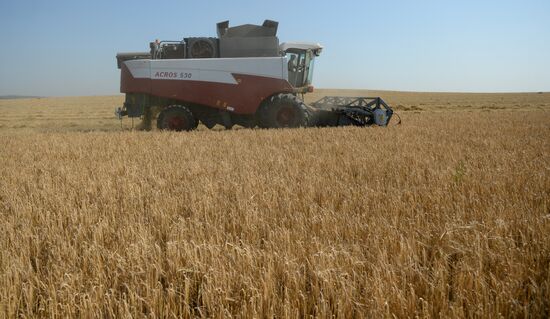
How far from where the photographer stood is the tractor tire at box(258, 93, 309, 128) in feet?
35.5

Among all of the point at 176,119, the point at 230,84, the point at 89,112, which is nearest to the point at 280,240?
the point at 230,84

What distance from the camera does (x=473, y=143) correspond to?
23.2 ft

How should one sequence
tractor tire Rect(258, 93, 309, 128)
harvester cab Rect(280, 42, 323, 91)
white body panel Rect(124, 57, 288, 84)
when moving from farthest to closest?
harvester cab Rect(280, 42, 323, 91) < tractor tire Rect(258, 93, 309, 128) < white body panel Rect(124, 57, 288, 84)

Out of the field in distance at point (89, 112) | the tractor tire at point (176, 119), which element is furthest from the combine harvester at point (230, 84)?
the field in distance at point (89, 112)

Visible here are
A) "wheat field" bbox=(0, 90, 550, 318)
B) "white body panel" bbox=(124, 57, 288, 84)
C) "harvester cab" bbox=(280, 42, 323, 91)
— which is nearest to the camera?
"wheat field" bbox=(0, 90, 550, 318)

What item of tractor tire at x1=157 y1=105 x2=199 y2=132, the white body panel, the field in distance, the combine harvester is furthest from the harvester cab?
the field in distance

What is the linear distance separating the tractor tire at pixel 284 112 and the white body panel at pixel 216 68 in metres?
0.60

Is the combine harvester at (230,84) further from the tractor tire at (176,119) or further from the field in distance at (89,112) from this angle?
the field in distance at (89,112)

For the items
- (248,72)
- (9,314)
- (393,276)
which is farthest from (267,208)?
(248,72)

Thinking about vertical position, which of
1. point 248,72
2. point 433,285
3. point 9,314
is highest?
point 248,72

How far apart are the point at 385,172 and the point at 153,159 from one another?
3.39 meters

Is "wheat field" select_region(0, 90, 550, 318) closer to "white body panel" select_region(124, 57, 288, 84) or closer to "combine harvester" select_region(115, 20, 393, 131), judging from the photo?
"combine harvester" select_region(115, 20, 393, 131)

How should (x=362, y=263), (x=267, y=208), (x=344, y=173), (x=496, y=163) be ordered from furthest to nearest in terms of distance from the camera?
(x=496, y=163) < (x=344, y=173) < (x=267, y=208) < (x=362, y=263)

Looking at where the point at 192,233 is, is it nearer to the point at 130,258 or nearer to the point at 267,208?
the point at 130,258
